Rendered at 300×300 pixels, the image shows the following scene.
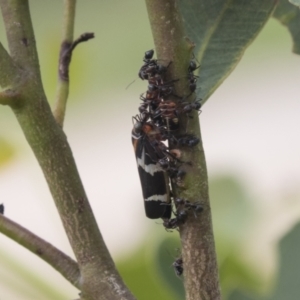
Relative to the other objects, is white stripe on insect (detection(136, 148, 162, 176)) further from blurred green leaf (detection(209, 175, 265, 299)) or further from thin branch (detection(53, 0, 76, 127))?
blurred green leaf (detection(209, 175, 265, 299))

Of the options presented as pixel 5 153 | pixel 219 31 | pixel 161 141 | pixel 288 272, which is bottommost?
pixel 288 272

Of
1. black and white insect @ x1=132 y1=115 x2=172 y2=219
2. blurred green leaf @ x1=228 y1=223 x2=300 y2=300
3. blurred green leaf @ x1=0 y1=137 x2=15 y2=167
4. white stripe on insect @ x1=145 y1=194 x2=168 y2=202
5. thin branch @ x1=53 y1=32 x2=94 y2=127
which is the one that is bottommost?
blurred green leaf @ x1=228 y1=223 x2=300 y2=300

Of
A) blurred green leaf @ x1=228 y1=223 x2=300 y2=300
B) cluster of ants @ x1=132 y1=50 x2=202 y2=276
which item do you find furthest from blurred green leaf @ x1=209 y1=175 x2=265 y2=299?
cluster of ants @ x1=132 y1=50 x2=202 y2=276

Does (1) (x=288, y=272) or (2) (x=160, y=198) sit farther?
(1) (x=288, y=272)

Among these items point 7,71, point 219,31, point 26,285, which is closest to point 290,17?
point 219,31

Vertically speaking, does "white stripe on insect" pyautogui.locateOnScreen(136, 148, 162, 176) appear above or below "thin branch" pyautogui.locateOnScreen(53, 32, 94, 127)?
below

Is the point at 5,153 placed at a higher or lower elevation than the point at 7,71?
higher

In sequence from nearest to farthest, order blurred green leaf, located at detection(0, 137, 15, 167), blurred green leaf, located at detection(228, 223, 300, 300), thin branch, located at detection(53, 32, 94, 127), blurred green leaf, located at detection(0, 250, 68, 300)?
thin branch, located at detection(53, 32, 94, 127) → blurred green leaf, located at detection(228, 223, 300, 300) → blurred green leaf, located at detection(0, 250, 68, 300) → blurred green leaf, located at detection(0, 137, 15, 167)

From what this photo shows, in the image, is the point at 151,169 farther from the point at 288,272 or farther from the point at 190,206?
the point at 288,272
